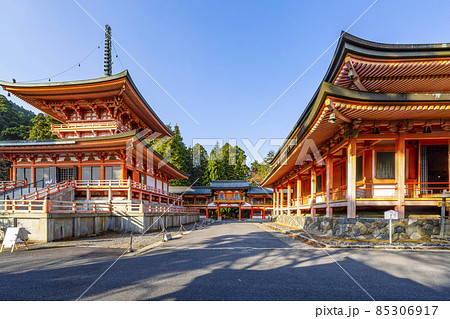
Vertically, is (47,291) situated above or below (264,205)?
above

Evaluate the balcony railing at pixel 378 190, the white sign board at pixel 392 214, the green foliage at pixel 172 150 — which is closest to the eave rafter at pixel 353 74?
the balcony railing at pixel 378 190

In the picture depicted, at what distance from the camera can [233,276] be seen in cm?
517

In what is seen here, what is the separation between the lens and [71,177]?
63.3 ft

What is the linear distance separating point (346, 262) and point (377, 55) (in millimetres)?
8564

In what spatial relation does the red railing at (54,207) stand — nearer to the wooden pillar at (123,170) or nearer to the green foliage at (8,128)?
the wooden pillar at (123,170)

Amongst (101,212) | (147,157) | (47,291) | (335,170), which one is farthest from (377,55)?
(147,157)

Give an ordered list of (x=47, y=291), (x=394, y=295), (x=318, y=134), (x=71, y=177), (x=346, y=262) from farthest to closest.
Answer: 1. (x=71, y=177)
2. (x=318, y=134)
3. (x=346, y=262)
4. (x=47, y=291)
5. (x=394, y=295)

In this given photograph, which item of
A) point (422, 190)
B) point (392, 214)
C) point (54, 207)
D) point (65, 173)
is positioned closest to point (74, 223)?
point (54, 207)

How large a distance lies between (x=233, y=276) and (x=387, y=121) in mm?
9068

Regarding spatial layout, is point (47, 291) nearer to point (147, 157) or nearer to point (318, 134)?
point (318, 134)

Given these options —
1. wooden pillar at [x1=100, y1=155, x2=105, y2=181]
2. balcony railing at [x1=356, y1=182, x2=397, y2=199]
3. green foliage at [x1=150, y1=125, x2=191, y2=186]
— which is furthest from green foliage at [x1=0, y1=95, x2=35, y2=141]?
balcony railing at [x1=356, y1=182, x2=397, y2=199]

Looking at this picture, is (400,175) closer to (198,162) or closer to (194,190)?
(194,190)

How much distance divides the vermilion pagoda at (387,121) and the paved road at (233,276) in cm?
342

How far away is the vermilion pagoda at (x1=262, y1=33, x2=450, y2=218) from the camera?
8281 millimetres
